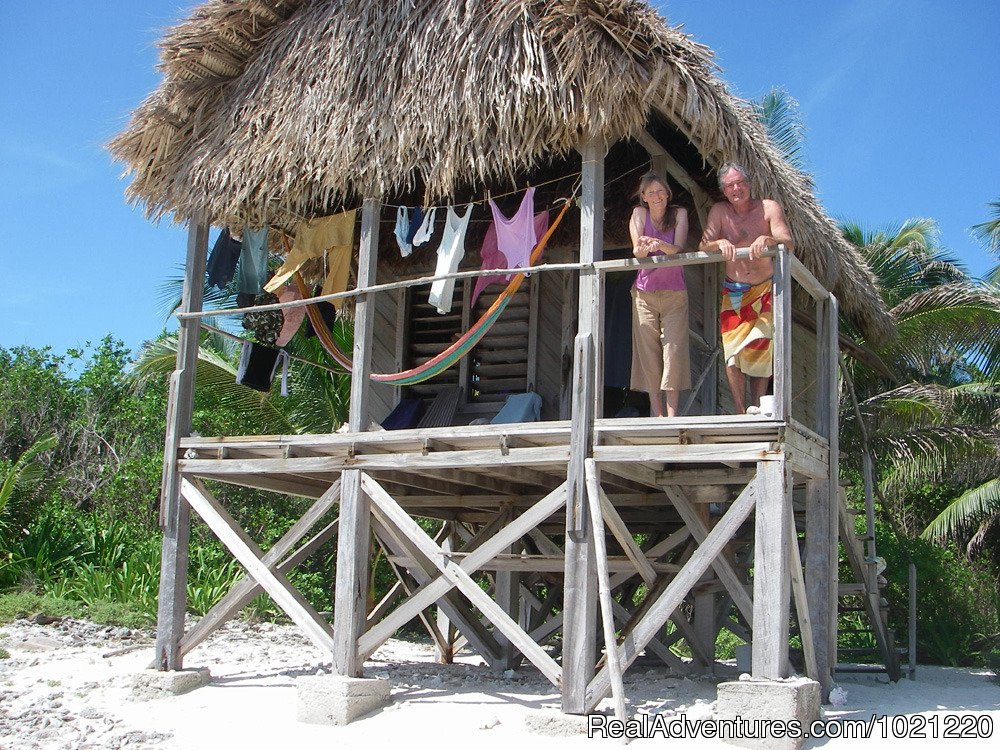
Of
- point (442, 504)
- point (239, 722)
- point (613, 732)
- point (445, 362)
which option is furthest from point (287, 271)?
point (613, 732)

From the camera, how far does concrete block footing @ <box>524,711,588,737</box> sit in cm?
589

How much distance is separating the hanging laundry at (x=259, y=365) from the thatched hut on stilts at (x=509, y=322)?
1.50 feet

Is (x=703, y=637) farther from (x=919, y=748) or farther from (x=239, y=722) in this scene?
(x=239, y=722)

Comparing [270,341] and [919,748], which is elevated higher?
[270,341]

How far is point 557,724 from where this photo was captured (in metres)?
5.95

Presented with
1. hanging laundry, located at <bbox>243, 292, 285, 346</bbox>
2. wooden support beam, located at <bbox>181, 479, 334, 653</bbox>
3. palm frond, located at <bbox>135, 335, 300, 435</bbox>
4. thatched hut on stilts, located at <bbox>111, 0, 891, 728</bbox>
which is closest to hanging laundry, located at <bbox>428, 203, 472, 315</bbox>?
thatched hut on stilts, located at <bbox>111, 0, 891, 728</bbox>

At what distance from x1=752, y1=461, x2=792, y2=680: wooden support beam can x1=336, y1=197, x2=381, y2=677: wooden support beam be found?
8.74ft

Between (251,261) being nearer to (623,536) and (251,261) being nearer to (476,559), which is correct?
(476,559)

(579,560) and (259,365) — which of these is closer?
(579,560)

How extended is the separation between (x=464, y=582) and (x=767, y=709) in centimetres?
202

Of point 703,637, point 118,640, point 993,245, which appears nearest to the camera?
point 703,637

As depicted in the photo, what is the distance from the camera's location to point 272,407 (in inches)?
531

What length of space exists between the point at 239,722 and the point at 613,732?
254cm

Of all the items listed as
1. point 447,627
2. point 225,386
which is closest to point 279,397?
point 225,386
